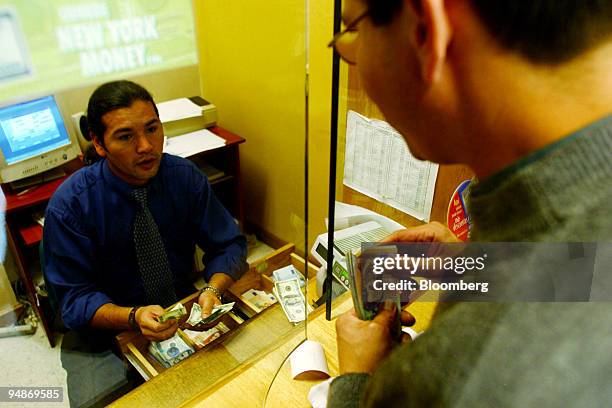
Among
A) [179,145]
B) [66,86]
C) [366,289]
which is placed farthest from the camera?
[179,145]

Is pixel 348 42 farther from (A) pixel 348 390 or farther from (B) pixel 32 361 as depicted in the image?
(B) pixel 32 361

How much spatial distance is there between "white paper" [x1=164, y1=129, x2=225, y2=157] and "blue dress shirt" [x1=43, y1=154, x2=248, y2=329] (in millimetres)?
647

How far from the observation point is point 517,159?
0.40 metres

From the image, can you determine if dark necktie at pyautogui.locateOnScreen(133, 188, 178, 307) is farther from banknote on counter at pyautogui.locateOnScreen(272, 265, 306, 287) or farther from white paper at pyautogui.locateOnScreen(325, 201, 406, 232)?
white paper at pyautogui.locateOnScreen(325, 201, 406, 232)

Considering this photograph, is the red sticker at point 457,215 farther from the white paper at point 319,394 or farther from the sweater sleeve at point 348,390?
the sweater sleeve at point 348,390

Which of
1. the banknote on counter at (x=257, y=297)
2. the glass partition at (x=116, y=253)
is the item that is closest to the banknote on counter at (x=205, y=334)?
the glass partition at (x=116, y=253)

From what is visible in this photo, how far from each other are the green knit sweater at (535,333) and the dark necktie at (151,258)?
128cm

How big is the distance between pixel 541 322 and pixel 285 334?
693 millimetres

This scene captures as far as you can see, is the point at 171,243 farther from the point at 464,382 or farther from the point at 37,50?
the point at 464,382

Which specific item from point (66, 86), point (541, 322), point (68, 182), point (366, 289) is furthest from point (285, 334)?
point (66, 86)

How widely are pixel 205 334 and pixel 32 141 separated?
2.84 ft

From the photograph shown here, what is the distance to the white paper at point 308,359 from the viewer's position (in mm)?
842

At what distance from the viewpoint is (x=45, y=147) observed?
1600 mm

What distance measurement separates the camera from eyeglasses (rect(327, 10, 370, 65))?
0.47 meters
